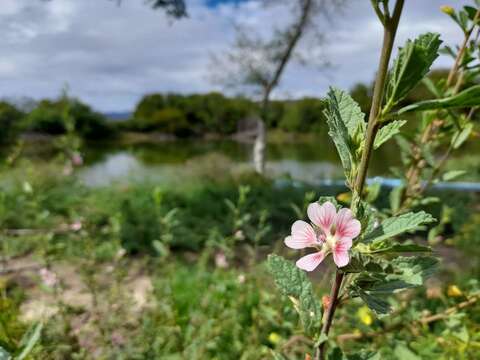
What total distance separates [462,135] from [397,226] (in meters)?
→ 0.81

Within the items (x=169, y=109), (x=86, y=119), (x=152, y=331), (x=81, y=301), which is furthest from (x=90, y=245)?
(x=169, y=109)

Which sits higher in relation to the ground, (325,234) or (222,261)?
(325,234)

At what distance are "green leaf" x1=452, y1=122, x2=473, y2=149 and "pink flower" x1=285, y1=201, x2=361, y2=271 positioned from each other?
32.6 inches

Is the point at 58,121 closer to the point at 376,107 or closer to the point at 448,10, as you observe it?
the point at 448,10

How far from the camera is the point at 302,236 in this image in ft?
1.76

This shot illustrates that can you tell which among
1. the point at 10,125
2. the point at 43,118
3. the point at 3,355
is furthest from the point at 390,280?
the point at 43,118

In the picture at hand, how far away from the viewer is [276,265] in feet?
1.97

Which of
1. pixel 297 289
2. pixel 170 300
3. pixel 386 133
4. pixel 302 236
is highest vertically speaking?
pixel 386 133

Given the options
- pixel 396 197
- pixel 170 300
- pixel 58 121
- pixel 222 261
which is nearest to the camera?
pixel 396 197

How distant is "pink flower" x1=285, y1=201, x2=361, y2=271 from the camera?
493 mm

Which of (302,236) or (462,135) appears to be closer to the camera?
(302,236)

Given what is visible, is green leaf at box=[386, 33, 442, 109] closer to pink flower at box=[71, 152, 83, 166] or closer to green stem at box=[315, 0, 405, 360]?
green stem at box=[315, 0, 405, 360]

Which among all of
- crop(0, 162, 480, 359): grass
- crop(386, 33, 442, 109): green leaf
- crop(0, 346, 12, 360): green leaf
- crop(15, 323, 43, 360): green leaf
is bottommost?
crop(0, 162, 480, 359): grass

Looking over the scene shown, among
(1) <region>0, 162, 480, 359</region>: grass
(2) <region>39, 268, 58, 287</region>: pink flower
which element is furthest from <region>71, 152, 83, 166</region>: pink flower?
(2) <region>39, 268, 58, 287</region>: pink flower
